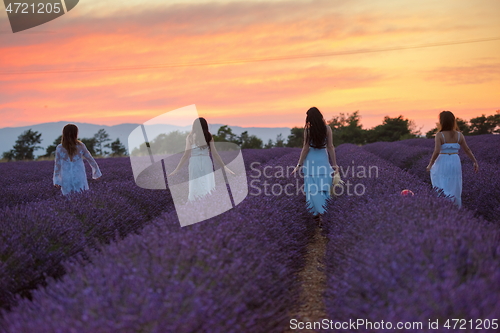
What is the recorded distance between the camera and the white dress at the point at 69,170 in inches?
222

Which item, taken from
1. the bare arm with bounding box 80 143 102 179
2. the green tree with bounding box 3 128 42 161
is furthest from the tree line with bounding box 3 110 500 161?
the bare arm with bounding box 80 143 102 179

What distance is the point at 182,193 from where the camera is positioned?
7.98m

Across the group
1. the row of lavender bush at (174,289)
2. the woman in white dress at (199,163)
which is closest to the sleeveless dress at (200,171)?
the woman in white dress at (199,163)

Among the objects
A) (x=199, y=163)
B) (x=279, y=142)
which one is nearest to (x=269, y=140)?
(x=279, y=142)

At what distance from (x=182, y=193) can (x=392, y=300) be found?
6347 millimetres

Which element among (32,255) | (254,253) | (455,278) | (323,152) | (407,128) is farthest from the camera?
(407,128)

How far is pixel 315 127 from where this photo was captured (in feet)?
17.9

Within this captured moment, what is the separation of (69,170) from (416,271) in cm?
493

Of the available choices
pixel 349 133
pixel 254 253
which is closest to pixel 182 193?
pixel 254 253

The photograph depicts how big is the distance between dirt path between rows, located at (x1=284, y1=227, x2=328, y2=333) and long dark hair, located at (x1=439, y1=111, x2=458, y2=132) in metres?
2.18

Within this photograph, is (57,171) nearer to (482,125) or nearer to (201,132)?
(201,132)

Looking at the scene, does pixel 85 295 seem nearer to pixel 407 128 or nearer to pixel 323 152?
pixel 323 152

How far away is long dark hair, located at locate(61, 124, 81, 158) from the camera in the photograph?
18.1ft

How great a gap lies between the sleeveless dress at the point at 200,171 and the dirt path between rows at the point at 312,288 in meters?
1.66
